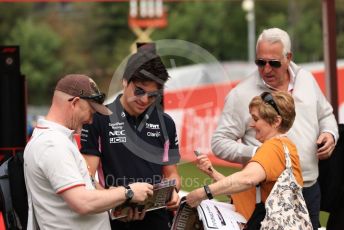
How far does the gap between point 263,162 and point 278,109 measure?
296 millimetres

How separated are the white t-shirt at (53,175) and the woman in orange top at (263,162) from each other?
67 centimetres

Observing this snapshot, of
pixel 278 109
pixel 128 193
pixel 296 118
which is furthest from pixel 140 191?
pixel 296 118

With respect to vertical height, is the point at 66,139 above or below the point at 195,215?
above

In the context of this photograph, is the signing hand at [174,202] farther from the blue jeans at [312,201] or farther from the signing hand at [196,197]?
the blue jeans at [312,201]

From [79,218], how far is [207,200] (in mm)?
895

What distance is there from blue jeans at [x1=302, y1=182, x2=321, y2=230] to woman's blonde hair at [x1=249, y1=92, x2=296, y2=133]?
722mm

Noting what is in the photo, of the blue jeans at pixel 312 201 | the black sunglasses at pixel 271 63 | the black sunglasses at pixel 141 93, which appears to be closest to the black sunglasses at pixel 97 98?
the black sunglasses at pixel 141 93

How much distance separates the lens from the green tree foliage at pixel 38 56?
151 ft

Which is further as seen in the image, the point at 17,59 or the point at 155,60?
the point at 17,59

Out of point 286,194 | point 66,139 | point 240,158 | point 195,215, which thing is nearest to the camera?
point 66,139

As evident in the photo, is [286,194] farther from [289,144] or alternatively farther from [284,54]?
[284,54]

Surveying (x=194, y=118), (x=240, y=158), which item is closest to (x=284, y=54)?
(x=240, y=158)

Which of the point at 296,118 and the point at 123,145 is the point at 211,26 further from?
the point at 123,145

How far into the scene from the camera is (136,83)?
14.5 feet
